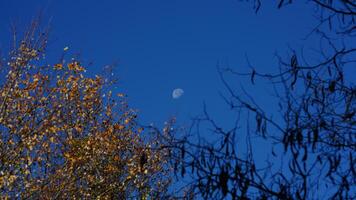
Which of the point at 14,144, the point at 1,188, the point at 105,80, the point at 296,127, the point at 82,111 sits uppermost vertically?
the point at 105,80

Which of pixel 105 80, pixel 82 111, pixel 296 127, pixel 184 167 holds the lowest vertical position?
pixel 184 167

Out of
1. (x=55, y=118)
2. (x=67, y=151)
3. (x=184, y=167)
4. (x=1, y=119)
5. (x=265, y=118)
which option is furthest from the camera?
(x=67, y=151)

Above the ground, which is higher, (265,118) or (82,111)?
(82,111)

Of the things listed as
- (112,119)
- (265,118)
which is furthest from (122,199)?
(265,118)

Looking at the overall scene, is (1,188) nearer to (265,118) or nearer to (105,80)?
(105,80)

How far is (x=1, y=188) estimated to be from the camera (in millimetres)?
11891

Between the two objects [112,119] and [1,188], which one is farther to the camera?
[112,119]

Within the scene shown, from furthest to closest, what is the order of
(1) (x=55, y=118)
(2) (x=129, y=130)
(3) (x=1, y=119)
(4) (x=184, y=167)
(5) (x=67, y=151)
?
(2) (x=129, y=130) → (5) (x=67, y=151) → (1) (x=55, y=118) → (3) (x=1, y=119) → (4) (x=184, y=167)

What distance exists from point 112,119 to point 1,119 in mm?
7451

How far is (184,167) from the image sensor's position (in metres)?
3.22

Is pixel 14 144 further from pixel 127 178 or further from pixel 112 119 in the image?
pixel 112 119

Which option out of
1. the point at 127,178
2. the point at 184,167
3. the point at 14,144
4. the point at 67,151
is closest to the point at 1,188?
the point at 14,144

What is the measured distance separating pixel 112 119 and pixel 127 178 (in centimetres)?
324

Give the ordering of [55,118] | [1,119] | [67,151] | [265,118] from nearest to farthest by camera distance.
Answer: [265,118], [1,119], [55,118], [67,151]
